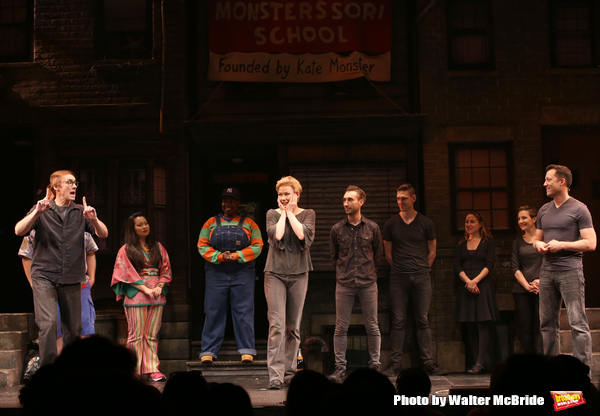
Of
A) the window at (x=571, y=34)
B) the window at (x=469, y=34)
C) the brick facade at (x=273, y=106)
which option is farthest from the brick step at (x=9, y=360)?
the window at (x=571, y=34)

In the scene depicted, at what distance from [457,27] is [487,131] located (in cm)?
170

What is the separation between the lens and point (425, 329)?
30.5 ft

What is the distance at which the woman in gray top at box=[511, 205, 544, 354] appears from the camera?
923cm

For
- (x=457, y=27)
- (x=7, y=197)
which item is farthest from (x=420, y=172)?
(x=7, y=197)

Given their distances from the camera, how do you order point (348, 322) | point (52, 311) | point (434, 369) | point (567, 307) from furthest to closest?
point (434, 369) → point (348, 322) → point (567, 307) → point (52, 311)

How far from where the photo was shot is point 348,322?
8180 millimetres

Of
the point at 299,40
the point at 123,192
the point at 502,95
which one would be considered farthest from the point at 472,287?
the point at 123,192

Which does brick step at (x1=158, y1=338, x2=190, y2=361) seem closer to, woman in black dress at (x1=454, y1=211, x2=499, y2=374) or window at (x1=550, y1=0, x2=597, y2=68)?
woman in black dress at (x1=454, y1=211, x2=499, y2=374)

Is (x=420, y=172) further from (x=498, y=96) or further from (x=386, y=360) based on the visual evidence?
(x=386, y=360)

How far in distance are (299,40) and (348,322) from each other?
15.3ft

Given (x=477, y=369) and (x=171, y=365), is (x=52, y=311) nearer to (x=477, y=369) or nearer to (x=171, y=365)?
(x=171, y=365)

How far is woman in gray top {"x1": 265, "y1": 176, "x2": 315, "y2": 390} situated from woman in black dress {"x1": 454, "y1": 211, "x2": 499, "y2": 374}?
9.26ft

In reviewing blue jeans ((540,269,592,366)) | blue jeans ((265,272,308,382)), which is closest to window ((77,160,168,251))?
blue jeans ((265,272,308,382))

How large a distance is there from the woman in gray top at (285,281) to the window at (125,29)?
4.38 metres
